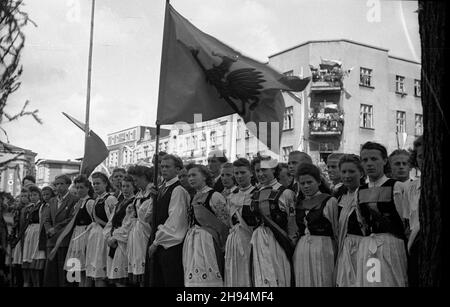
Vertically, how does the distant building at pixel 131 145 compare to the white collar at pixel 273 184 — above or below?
above

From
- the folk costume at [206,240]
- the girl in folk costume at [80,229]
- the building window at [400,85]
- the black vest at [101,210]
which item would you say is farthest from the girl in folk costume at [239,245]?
the building window at [400,85]

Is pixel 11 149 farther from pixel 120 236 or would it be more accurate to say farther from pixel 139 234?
pixel 139 234

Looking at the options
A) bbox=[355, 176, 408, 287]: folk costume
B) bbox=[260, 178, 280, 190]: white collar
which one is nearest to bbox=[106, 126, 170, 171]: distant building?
bbox=[260, 178, 280, 190]: white collar

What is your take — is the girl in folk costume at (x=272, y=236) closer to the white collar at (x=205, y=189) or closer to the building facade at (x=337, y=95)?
the white collar at (x=205, y=189)

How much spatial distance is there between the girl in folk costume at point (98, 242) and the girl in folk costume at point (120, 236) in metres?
0.28

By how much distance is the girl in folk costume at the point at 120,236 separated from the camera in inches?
271

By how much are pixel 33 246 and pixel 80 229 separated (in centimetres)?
160

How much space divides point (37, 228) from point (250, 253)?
14.8 feet

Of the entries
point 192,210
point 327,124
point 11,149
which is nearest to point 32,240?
point 11,149

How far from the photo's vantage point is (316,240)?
519cm

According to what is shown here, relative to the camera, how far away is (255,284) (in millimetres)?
5516

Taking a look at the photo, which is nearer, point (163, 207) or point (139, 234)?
point (163, 207)

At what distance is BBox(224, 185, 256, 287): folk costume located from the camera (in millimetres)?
5750

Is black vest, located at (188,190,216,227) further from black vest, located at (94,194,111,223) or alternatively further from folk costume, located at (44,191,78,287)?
folk costume, located at (44,191,78,287)
